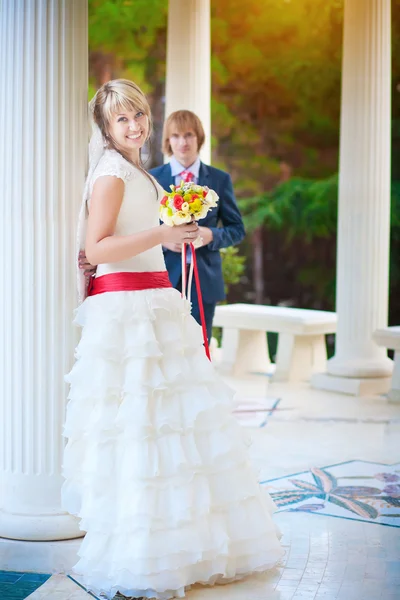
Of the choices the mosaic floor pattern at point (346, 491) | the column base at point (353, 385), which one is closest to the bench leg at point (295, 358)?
the column base at point (353, 385)

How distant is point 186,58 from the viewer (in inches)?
300

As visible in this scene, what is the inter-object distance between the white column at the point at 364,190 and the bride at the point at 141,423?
443cm

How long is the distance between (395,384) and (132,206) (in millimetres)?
4426

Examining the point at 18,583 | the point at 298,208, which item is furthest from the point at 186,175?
the point at 298,208

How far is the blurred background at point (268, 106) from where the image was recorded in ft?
51.3

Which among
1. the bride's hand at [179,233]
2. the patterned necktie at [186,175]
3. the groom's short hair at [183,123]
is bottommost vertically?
the bride's hand at [179,233]

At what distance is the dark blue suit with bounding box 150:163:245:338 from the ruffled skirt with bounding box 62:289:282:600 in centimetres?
165

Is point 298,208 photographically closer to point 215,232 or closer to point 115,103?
point 215,232

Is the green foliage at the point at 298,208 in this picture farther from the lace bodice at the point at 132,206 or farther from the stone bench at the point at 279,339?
the lace bodice at the point at 132,206

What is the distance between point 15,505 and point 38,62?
1756 millimetres

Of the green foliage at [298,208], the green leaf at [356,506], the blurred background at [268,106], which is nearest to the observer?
the green leaf at [356,506]

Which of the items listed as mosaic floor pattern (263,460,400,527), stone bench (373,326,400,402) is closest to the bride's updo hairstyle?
mosaic floor pattern (263,460,400,527)

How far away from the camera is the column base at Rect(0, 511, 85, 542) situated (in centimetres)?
371

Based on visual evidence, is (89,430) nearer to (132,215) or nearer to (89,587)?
(89,587)
